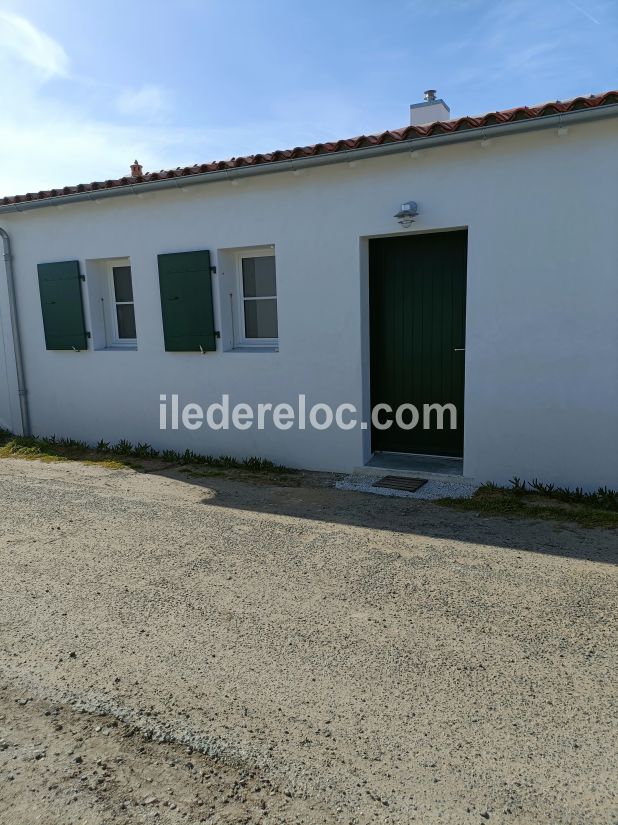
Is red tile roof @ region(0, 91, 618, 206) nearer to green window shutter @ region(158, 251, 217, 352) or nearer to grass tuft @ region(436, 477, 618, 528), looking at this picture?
green window shutter @ region(158, 251, 217, 352)

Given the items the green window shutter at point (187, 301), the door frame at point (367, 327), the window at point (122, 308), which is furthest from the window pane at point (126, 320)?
the door frame at point (367, 327)

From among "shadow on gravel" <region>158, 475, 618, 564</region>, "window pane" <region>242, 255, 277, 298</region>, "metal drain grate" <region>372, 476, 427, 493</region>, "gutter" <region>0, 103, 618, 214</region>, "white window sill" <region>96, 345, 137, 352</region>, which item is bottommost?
"shadow on gravel" <region>158, 475, 618, 564</region>

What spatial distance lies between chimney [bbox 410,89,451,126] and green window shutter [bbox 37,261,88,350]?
184 inches

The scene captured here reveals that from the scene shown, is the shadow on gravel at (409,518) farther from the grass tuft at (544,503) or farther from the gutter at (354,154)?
the gutter at (354,154)

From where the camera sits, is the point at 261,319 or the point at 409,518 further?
the point at 261,319

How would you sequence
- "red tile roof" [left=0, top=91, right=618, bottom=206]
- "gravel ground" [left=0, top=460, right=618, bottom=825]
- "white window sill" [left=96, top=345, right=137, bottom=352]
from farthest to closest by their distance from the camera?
"white window sill" [left=96, top=345, right=137, bottom=352] < "red tile roof" [left=0, top=91, right=618, bottom=206] < "gravel ground" [left=0, top=460, right=618, bottom=825]

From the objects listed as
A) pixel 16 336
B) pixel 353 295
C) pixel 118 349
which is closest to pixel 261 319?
pixel 353 295

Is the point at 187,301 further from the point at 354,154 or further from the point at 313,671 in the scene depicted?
the point at 313,671

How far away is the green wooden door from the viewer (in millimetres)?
5852

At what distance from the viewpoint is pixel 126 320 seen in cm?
784

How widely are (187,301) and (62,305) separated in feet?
6.84

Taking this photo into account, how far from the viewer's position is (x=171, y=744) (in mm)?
2355

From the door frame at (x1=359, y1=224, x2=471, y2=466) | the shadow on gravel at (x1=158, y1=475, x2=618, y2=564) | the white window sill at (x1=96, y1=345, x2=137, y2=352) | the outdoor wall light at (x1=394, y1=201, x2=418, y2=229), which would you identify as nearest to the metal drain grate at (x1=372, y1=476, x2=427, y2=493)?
the shadow on gravel at (x1=158, y1=475, x2=618, y2=564)

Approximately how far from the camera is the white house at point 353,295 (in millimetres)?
4941
